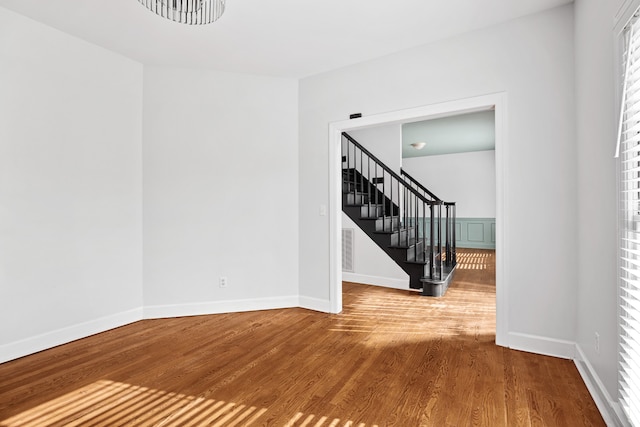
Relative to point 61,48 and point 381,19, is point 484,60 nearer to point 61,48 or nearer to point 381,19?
point 381,19

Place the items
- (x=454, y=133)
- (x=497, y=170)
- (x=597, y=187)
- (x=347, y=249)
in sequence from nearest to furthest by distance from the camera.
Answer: (x=597, y=187), (x=497, y=170), (x=347, y=249), (x=454, y=133)

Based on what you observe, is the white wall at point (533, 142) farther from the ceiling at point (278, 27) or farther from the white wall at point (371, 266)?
the white wall at point (371, 266)

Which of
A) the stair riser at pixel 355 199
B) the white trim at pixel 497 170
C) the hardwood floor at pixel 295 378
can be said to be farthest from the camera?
the stair riser at pixel 355 199

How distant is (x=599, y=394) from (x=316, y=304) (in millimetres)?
2518

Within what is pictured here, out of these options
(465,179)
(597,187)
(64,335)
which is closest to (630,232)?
(597,187)

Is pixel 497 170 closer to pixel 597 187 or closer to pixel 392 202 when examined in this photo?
pixel 597 187

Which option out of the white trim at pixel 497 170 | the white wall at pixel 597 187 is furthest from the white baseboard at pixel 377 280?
the white wall at pixel 597 187

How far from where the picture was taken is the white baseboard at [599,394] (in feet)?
5.49

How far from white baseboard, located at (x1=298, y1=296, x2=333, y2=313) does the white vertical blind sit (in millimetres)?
2542

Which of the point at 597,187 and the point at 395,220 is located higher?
the point at 597,187

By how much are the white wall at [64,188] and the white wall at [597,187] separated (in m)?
3.89

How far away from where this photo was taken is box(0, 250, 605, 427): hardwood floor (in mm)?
1809

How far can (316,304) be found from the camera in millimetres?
3809

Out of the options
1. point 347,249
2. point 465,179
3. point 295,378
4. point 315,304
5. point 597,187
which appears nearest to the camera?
point 597,187
